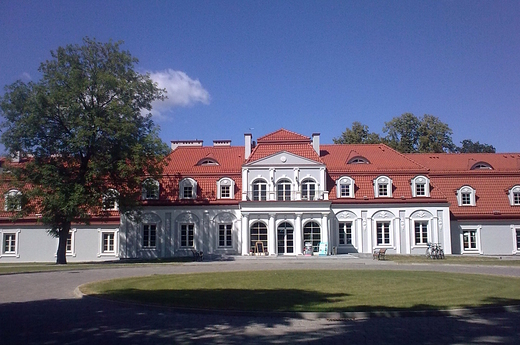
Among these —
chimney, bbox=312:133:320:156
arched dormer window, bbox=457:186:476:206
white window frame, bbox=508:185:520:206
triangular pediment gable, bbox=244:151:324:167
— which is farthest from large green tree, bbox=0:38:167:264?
white window frame, bbox=508:185:520:206

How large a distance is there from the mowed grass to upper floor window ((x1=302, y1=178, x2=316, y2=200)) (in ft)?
74.0

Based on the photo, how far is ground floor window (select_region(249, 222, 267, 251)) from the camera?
44.9 meters

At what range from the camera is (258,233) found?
4497 centimetres

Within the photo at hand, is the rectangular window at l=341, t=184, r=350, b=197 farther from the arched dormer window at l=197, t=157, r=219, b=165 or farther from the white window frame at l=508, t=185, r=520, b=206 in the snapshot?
the white window frame at l=508, t=185, r=520, b=206

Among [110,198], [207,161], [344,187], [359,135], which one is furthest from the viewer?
[359,135]

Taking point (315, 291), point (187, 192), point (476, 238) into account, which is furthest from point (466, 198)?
point (315, 291)

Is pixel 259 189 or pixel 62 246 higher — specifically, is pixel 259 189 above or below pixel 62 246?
above

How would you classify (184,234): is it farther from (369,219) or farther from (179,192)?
(369,219)

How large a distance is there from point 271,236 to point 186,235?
27.1 feet

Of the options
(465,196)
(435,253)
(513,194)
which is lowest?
(435,253)

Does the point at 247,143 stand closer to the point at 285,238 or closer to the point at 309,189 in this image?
the point at 309,189

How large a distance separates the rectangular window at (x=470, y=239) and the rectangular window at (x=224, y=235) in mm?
22364

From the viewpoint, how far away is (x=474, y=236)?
155 ft

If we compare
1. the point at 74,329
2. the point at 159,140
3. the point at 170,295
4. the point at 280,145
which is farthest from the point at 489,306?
the point at 280,145
